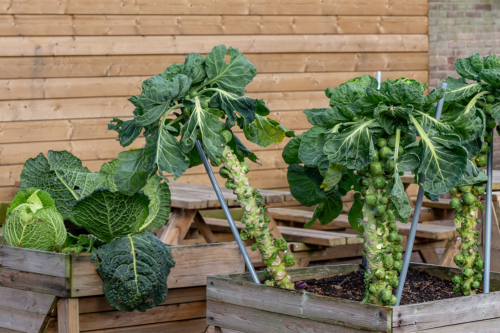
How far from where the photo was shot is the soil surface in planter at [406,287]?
168cm

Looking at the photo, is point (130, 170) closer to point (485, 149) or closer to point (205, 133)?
point (205, 133)

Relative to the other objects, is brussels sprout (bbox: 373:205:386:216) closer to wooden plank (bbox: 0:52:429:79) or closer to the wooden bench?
the wooden bench

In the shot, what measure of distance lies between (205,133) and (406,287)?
73 centimetres

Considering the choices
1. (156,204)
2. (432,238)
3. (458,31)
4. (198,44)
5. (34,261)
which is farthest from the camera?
(458,31)

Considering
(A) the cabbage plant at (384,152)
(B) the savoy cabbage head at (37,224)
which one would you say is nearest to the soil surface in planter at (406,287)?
(A) the cabbage plant at (384,152)

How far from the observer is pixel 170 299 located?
85.4 inches

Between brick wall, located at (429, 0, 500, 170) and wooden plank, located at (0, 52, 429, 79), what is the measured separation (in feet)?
1.93

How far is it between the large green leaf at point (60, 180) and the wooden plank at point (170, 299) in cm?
39

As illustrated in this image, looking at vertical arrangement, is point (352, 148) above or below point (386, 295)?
above

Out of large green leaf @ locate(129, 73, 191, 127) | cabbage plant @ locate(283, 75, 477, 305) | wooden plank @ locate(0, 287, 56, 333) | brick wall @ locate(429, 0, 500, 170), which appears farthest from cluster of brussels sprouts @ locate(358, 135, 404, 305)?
brick wall @ locate(429, 0, 500, 170)

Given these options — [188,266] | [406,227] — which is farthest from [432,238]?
[188,266]

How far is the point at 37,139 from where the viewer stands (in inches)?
168

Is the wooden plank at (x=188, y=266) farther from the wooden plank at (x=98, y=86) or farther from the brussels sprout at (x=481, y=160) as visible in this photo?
the wooden plank at (x=98, y=86)

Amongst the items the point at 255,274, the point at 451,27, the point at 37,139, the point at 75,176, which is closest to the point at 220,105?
the point at 255,274
